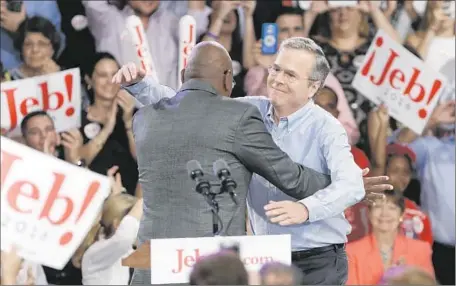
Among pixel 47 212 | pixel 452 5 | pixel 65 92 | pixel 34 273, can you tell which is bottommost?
pixel 34 273

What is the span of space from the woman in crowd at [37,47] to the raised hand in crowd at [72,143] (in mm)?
388

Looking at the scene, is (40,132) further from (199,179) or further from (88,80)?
(199,179)

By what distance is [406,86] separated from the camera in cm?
624

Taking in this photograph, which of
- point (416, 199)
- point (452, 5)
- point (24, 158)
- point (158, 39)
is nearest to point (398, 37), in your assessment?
point (452, 5)

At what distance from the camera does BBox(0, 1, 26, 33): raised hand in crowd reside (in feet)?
19.3

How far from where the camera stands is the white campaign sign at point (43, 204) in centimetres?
542

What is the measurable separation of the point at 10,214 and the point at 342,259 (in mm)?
2846

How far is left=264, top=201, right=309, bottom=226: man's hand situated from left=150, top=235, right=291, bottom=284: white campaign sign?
4.7 inches

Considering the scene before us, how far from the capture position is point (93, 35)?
5.90 m

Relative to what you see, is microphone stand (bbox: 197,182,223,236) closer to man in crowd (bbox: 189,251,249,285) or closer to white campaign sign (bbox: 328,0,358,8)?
man in crowd (bbox: 189,251,249,285)

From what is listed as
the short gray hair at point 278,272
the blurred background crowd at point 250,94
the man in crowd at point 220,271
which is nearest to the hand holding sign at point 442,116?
the blurred background crowd at point 250,94

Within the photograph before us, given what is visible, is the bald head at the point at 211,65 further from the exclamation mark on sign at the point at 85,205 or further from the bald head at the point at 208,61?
the exclamation mark on sign at the point at 85,205

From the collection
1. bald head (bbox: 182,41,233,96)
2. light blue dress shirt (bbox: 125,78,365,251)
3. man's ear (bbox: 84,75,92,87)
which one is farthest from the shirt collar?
man's ear (bbox: 84,75,92,87)

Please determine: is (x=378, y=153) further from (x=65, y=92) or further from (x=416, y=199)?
(x=65, y=92)
